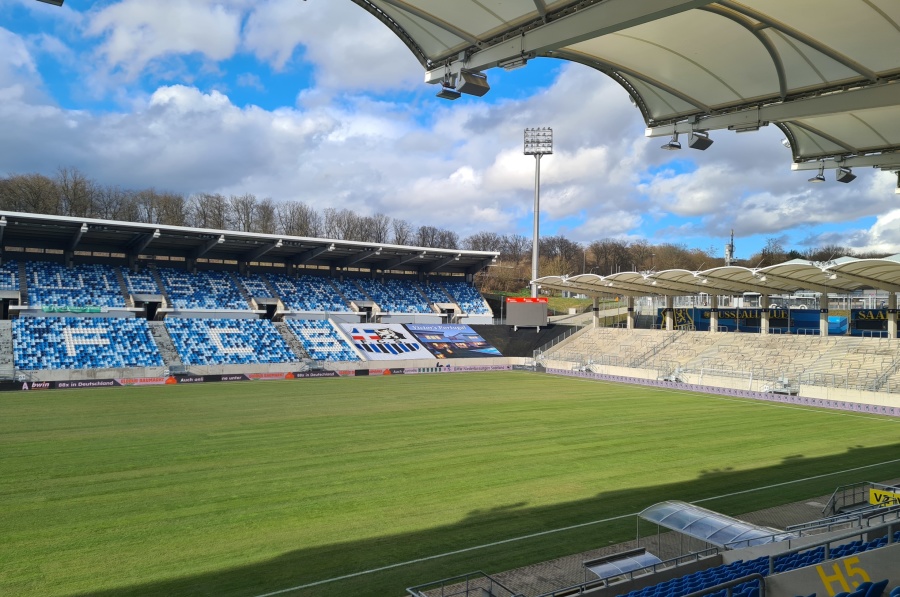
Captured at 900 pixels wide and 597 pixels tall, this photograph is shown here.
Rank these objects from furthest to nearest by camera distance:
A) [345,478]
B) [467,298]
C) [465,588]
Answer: [467,298], [345,478], [465,588]

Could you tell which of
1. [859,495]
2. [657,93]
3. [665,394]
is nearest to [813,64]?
[657,93]

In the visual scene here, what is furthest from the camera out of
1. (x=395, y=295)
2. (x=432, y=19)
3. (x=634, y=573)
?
(x=395, y=295)

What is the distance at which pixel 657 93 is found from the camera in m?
9.52

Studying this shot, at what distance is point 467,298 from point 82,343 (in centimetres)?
3743

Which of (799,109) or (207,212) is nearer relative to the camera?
(799,109)

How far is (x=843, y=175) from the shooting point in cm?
1143

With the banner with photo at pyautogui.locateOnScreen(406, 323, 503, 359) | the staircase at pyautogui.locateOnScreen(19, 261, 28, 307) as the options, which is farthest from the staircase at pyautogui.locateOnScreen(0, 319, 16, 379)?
the banner with photo at pyautogui.locateOnScreen(406, 323, 503, 359)

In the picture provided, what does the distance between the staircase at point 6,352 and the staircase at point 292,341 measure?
722 inches

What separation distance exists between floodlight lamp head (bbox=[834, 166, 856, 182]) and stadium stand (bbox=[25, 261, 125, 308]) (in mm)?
49420

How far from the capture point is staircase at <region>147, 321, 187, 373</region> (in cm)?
4300

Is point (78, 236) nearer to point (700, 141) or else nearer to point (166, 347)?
point (166, 347)

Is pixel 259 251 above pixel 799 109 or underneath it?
above

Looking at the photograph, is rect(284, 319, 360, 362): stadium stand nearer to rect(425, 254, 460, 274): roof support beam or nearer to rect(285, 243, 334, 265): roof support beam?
rect(285, 243, 334, 265): roof support beam

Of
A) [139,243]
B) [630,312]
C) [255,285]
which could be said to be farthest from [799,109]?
[255,285]
